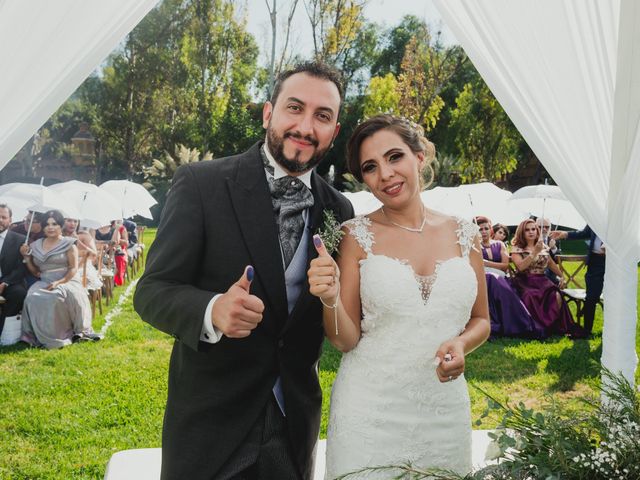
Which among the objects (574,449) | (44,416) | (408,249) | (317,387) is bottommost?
(44,416)

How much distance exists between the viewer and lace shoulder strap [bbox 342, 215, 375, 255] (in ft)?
8.36

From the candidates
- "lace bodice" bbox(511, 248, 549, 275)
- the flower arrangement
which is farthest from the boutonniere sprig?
"lace bodice" bbox(511, 248, 549, 275)

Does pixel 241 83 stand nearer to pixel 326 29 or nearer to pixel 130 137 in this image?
pixel 130 137

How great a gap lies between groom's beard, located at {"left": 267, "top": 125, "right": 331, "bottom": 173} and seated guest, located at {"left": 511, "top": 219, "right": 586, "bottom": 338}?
23.7 feet

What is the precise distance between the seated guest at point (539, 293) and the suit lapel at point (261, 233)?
24.1 feet

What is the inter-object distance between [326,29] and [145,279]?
79.9 ft

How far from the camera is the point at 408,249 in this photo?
103 inches

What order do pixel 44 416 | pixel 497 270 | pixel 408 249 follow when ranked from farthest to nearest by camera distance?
pixel 497 270
pixel 44 416
pixel 408 249

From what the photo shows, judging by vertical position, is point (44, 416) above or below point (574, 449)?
below

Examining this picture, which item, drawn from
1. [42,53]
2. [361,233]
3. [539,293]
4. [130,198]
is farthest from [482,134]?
[42,53]

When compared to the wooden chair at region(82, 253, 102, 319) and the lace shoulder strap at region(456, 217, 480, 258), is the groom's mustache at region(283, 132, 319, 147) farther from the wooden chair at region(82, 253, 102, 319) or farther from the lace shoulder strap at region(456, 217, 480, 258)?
the wooden chair at region(82, 253, 102, 319)

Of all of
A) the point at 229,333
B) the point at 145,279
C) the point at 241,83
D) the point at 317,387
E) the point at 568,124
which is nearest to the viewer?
the point at 229,333

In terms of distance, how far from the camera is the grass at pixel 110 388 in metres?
4.97

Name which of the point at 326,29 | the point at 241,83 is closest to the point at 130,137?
the point at 241,83
